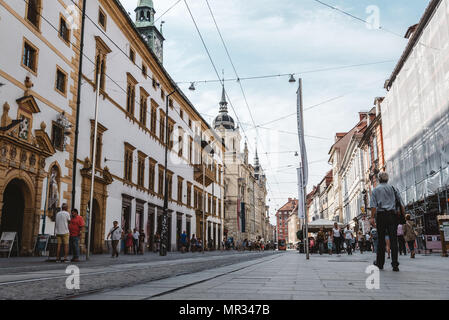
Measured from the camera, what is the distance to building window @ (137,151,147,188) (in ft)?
102

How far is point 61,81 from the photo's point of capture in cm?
2100

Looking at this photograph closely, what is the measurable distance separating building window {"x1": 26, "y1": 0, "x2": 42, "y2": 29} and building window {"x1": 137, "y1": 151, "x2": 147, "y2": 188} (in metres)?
13.2

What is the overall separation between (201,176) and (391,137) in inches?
858

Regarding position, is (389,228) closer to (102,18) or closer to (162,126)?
(102,18)

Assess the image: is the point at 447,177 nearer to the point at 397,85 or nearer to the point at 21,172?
the point at 397,85

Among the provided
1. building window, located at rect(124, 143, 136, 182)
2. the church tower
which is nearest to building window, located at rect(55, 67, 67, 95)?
building window, located at rect(124, 143, 136, 182)

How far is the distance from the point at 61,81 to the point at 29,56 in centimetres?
269

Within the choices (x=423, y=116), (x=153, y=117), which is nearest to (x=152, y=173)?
(x=153, y=117)

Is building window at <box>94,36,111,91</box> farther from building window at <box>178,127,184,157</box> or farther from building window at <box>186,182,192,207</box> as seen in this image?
building window at <box>186,182,192,207</box>

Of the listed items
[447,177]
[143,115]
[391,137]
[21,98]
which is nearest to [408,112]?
[391,137]

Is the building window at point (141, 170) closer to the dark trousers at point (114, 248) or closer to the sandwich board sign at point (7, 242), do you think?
the dark trousers at point (114, 248)

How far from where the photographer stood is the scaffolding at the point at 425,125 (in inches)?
791

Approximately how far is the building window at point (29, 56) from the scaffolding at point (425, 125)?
17.0m

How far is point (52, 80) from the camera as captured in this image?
19844mm
